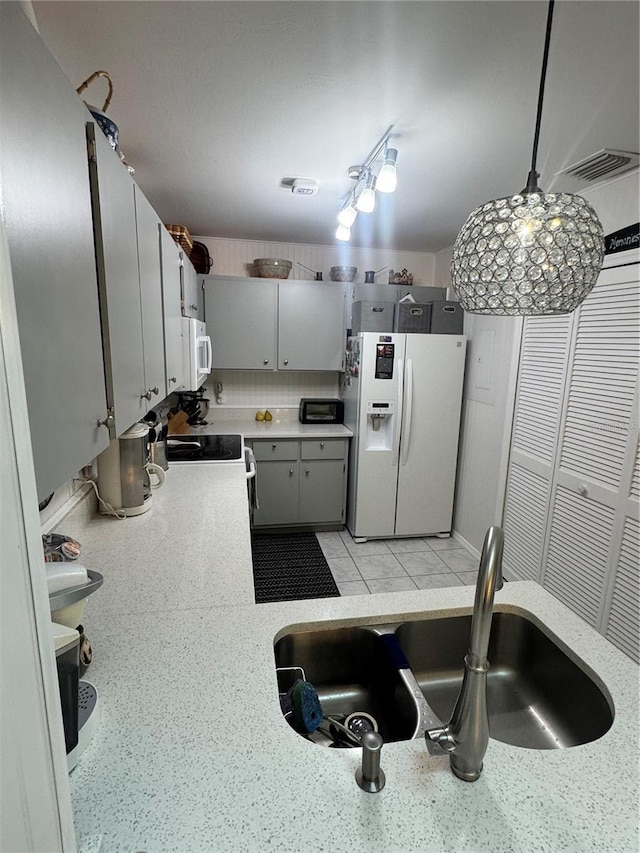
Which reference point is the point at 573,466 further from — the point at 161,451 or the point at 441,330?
the point at 161,451

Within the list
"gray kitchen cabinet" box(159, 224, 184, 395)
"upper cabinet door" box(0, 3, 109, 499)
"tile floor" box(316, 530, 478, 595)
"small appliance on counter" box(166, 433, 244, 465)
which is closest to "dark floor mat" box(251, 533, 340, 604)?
"tile floor" box(316, 530, 478, 595)

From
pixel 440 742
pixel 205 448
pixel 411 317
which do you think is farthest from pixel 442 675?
pixel 411 317

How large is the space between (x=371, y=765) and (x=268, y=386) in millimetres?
3388

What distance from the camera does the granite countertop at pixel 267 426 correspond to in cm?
340

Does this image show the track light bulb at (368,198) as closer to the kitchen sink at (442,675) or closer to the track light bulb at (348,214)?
the track light bulb at (348,214)

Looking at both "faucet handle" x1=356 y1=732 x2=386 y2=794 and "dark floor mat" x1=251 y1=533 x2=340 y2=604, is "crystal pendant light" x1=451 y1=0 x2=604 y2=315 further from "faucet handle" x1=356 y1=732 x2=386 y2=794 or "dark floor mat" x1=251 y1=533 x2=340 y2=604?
"dark floor mat" x1=251 y1=533 x2=340 y2=604

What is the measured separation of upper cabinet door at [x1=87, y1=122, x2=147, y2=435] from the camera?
846 mm

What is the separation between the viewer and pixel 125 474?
1717 millimetres

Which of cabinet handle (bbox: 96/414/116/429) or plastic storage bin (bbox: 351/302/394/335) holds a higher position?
plastic storage bin (bbox: 351/302/394/335)

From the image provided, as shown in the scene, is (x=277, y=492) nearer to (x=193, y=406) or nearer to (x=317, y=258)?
(x=193, y=406)

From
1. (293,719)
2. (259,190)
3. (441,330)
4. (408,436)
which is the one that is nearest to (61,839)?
(293,719)

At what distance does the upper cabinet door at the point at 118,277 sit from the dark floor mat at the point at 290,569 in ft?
5.87

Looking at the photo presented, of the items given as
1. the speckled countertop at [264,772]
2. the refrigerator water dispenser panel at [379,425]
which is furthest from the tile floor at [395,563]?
the speckled countertop at [264,772]

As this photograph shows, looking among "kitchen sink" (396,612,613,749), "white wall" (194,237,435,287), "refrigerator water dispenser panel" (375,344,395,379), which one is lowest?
"kitchen sink" (396,612,613,749)
